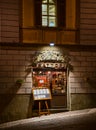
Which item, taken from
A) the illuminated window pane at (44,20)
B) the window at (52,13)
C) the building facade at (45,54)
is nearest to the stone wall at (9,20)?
the building facade at (45,54)

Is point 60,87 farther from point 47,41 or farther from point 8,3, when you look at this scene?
point 8,3

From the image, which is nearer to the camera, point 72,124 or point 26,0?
point 72,124

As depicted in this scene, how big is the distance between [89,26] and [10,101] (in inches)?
225

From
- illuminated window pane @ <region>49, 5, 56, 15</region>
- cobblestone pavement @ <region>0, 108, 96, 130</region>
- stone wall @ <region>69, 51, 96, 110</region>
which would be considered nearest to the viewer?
cobblestone pavement @ <region>0, 108, 96, 130</region>

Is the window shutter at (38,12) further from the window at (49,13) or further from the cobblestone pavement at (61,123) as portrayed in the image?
the cobblestone pavement at (61,123)

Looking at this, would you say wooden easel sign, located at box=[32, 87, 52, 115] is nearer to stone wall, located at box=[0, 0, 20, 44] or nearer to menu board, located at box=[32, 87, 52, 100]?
menu board, located at box=[32, 87, 52, 100]

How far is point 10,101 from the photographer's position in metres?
19.3

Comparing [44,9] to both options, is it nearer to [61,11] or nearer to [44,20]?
[44,20]

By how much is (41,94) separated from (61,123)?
2.67 metres

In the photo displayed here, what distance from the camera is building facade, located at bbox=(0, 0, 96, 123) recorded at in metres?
19.3

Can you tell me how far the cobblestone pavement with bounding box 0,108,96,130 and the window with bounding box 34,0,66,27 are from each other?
490 cm

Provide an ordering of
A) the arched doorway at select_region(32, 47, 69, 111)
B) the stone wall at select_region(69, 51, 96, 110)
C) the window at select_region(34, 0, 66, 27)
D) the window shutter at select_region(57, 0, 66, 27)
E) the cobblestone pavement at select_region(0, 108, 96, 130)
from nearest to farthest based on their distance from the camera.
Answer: the cobblestone pavement at select_region(0, 108, 96, 130), the arched doorway at select_region(32, 47, 69, 111), the stone wall at select_region(69, 51, 96, 110), the window at select_region(34, 0, 66, 27), the window shutter at select_region(57, 0, 66, 27)

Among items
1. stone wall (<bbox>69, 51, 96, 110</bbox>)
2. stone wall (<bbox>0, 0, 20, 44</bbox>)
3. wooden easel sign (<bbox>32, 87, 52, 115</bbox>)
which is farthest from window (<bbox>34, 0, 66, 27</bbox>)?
wooden easel sign (<bbox>32, 87, 52, 115</bbox>)

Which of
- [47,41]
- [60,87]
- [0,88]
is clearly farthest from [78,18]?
[0,88]
